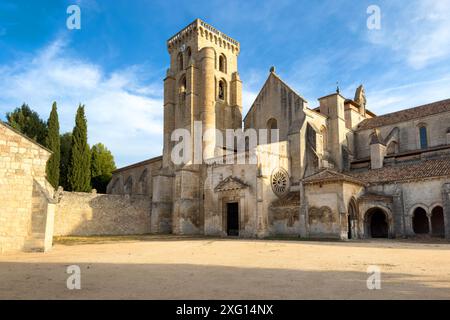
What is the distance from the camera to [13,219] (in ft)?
47.5

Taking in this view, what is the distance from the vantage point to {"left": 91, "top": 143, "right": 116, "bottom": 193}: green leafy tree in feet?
170

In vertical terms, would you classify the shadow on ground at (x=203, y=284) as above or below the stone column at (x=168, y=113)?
below

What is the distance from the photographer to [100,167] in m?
52.7

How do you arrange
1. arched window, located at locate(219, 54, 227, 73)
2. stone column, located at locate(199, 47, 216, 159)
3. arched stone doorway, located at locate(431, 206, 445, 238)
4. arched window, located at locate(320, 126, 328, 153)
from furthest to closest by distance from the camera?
arched window, located at locate(219, 54, 227, 73)
stone column, located at locate(199, 47, 216, 159)
arched window, located at locate(320, 126, 328, 153)
arched stone doorway, located at locate(431, 206, 445, 238)

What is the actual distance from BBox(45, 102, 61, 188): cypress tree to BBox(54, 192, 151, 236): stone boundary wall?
539 cm

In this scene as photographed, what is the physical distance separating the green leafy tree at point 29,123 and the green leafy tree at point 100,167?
9.72 meters

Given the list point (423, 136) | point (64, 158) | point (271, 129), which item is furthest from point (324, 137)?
point (64, 158)

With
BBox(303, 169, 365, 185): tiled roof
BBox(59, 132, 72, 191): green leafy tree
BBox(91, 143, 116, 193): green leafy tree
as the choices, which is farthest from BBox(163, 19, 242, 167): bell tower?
BBox(91, 143, 116, 193): green leafy tree

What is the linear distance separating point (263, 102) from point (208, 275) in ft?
92.7

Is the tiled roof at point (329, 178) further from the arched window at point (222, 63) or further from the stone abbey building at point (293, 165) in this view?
the arched window at point (222, 63)

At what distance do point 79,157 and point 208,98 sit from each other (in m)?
14.3

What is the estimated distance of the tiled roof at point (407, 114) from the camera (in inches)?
1278

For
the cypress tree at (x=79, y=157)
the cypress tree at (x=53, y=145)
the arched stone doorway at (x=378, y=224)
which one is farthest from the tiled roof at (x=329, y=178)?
the cypress tree at (x=53, y=145)

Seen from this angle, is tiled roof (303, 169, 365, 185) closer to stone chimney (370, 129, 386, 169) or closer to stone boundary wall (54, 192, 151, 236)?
stone chimney (370, 129, 386, 169)
